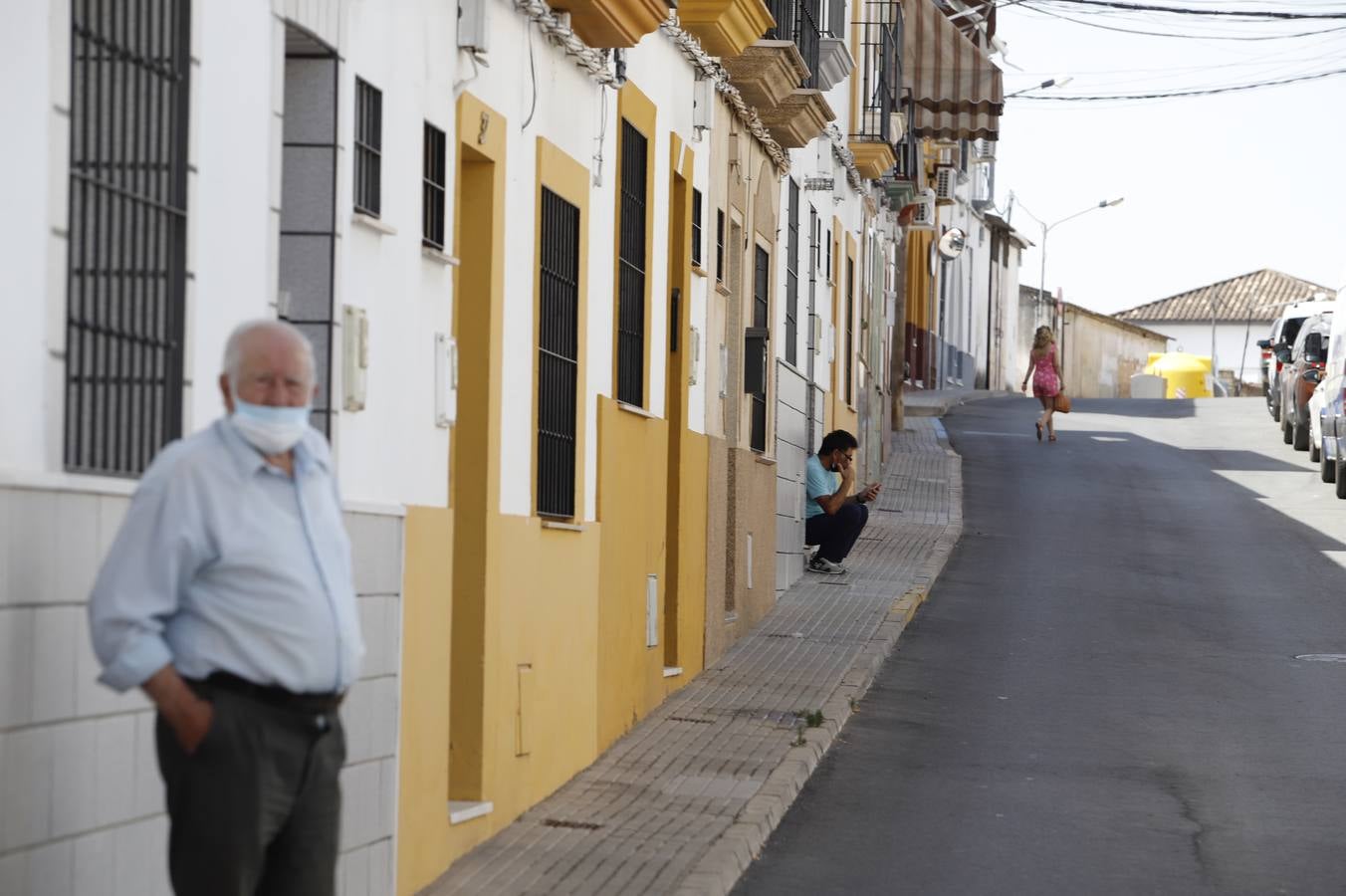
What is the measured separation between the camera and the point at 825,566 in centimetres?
2086

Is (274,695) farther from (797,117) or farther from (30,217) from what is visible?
(797,117)

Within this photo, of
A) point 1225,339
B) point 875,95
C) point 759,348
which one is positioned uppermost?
point 1225,339

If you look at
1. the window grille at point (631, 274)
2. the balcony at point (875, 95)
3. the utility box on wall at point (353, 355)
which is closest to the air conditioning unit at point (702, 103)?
the window grille at point (631, 274)

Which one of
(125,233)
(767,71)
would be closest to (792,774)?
(767,71)

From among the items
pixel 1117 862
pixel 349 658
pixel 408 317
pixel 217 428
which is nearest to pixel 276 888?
pixel 349 658

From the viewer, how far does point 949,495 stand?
27.5 m

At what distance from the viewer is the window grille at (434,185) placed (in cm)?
844

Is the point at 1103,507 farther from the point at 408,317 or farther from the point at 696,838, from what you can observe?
the point at 408,317

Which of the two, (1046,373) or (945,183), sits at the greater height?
(945,183)

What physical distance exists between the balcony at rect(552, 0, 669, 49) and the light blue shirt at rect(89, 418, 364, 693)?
5.66 meters

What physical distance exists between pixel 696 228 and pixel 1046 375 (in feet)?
65.8

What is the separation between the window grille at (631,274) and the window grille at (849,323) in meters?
11.5

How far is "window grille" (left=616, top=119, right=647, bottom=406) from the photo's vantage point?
12.4 metres

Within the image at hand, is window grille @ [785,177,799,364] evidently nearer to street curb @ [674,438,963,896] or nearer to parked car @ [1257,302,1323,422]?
street curb @ [674,438,963,896]
